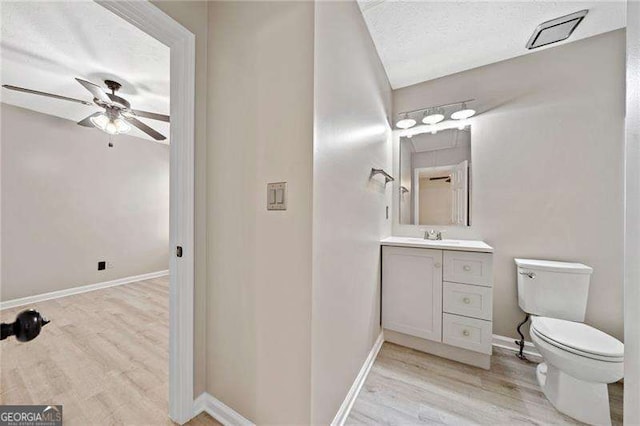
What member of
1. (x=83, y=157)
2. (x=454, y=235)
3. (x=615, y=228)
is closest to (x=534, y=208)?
(x=615, y=228)

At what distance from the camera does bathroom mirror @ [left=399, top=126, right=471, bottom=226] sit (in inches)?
88.1

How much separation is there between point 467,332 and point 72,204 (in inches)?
194

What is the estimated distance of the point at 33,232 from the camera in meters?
2.94

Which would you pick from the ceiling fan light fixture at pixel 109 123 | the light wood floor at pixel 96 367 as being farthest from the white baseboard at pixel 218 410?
the ceiling fan light fixture at pixel 109 123

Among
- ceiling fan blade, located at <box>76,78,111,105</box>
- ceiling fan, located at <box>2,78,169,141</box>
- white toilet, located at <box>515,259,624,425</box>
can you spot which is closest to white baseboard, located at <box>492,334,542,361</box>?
white toilet, located at <box>515,259,624,425</box>

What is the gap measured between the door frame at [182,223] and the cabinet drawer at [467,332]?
1.78 m

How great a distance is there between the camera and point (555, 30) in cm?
173

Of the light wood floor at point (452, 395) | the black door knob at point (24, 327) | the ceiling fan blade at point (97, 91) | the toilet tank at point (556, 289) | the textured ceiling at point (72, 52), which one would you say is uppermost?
the textured ceiling at point (72, 52)

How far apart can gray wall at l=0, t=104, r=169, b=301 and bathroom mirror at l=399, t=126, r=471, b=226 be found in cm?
420

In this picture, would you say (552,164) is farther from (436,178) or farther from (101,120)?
(101,120)

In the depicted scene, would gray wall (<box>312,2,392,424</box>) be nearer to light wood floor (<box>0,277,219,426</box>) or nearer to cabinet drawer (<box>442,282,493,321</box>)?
cabinet drawer (<box>442,282,493,321</box>)

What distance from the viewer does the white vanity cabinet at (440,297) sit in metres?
1.73

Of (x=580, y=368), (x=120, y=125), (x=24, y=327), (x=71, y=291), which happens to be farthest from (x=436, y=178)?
(x=71, y=291)

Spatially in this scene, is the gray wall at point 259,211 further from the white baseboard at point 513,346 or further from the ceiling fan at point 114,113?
the white baseboard at point 513,346
